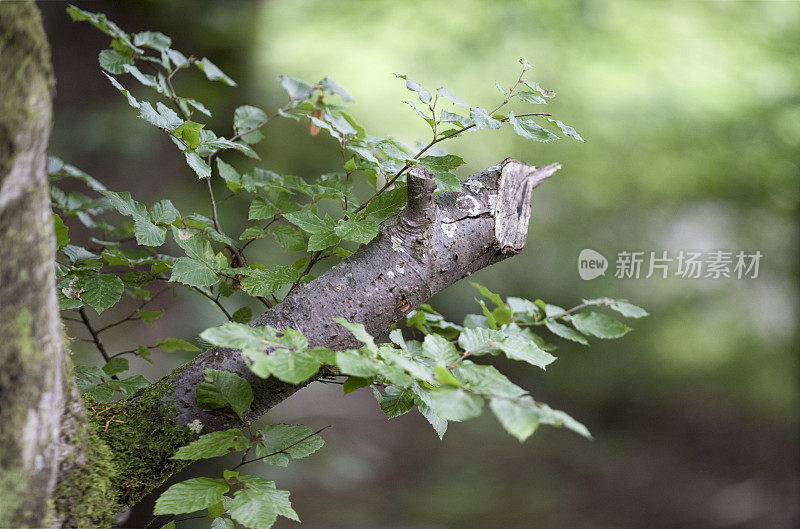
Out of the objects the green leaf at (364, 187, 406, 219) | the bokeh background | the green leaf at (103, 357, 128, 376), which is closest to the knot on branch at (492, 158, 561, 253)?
the green leaf at (364, 187, 406, 219)

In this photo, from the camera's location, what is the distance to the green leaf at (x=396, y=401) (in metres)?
0.61

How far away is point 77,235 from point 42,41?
241 centimetres

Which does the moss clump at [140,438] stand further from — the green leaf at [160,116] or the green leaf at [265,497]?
the green leaf at [160,116]

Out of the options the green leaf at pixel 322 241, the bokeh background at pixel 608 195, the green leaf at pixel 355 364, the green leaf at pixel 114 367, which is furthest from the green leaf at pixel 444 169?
the bokeh background at pixel 608 195

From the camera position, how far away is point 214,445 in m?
0.52

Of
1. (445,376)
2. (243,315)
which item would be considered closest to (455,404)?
(445,376)

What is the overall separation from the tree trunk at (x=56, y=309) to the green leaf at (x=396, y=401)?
0.23 ft

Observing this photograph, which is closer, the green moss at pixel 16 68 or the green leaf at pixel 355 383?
the green moss at pixel 16 68

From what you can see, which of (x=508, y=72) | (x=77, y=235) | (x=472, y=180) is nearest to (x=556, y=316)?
(x=472, y=180)

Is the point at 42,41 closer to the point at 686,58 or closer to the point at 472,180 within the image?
the point at 472,180

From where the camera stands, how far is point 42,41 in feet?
1.31

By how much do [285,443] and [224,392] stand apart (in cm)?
8

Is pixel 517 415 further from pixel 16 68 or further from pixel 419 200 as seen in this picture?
pixel 16 68

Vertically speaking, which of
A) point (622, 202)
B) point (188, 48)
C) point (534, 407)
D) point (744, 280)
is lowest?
point (534, 407)
